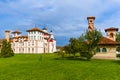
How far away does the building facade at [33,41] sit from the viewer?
294 feet

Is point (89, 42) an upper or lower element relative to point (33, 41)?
lower

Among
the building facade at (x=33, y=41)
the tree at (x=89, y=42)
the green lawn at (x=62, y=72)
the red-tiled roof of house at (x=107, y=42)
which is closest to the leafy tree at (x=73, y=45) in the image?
the tree at (x=89, y=42)

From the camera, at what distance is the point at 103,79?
19.2m

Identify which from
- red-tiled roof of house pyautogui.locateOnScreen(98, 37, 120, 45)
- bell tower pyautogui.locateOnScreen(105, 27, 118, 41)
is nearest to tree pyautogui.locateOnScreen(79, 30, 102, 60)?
red-tiled roof of house pyautogui.locateOnScreen(98, 37, 120, 45)

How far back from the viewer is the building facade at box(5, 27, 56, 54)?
89750 millimetres

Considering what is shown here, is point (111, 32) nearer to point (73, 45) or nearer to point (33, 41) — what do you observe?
point (73, 45)

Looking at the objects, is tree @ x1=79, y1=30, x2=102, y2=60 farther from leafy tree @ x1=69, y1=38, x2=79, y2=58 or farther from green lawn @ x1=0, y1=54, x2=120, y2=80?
green lawn @ x1=0, y1=54, x2=120, y2=80

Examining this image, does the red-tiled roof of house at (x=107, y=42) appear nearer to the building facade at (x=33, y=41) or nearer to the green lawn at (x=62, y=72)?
the green lawn at (x=62, y=72)

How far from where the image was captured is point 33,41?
90000mm

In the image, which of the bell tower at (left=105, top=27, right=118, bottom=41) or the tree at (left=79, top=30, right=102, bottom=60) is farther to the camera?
the bell tower at (left=105, top=27, right=118, bottom=41)

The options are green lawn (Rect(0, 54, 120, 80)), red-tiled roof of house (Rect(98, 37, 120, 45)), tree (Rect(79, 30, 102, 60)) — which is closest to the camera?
green lawn (Rect(0, 54, 120, 80))

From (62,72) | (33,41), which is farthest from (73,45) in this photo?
(33,41)

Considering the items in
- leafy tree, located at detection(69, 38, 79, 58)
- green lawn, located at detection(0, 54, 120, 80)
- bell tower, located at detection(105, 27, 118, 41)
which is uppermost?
bell tower, located at detection(105, 27, 118, 41)

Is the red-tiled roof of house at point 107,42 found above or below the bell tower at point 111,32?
below
